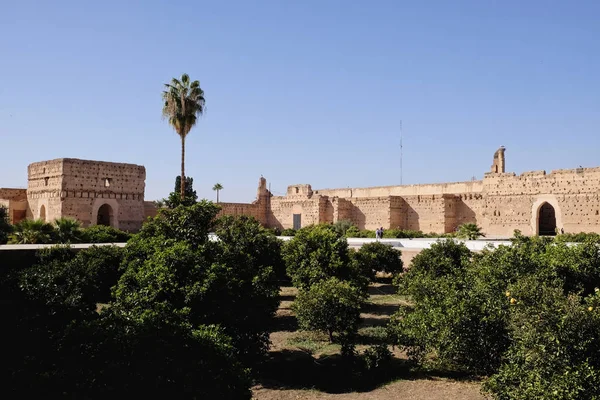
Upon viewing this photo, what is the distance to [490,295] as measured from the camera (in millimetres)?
9070

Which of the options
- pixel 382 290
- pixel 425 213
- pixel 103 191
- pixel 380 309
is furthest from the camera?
pixel 425 213

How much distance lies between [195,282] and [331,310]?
3.56 m

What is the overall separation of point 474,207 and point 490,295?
839 inches

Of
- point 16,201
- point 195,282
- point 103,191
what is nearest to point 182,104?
point 103,191

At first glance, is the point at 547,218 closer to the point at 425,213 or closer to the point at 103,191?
the point at 425,213

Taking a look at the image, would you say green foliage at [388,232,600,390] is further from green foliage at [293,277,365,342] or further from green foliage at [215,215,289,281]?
green foliage at [215,215,289,281]

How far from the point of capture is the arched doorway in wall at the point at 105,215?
86.2ft

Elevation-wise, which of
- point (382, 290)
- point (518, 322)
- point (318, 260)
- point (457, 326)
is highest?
point (318, 260)

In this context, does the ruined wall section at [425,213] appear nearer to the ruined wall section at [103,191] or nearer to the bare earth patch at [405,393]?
the ruined wall section at [103,191]

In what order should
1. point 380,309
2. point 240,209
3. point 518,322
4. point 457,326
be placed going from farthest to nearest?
1. point 240,209
2. point 380,309
3. point 457,326
4. point 518,322

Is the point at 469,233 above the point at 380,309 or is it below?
above

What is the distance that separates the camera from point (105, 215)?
A: 88.0 feet

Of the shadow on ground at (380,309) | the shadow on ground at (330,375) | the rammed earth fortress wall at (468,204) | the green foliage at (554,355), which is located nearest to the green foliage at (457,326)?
the shadow on ground at (330,375)

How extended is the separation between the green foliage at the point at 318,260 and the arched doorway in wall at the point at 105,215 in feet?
47.2
